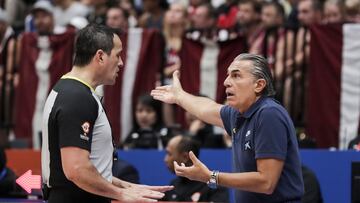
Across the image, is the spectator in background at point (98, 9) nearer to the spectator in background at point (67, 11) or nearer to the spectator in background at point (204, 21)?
the spectator in background at point (67, 11)

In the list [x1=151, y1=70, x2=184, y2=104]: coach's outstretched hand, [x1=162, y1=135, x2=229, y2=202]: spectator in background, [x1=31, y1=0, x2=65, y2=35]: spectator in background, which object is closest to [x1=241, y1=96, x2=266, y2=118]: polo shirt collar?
[x1=151, y1=70, x2=184, y2=104]: coach's outstretched hand

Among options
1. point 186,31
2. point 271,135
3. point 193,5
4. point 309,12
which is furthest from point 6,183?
point 193,5

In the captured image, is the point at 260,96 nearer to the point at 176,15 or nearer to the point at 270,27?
the point at 270,27

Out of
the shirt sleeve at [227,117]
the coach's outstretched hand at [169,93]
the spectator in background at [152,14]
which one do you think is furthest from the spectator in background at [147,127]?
the shirt sleeve at [227,117]

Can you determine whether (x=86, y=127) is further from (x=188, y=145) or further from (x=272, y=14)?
(x=272, y=14)

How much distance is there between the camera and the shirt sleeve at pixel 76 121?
5582 millimetres

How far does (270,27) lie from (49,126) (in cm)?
678

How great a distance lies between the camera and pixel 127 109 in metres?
12.9

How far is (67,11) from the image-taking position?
14977 mm

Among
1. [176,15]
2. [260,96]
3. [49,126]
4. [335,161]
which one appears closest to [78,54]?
[49,126]

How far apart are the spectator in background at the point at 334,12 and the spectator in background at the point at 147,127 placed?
2.81 metres

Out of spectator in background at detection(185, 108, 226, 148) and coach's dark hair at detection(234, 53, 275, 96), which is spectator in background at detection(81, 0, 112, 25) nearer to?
spectator in background at detection(185, 108, 226, 148)

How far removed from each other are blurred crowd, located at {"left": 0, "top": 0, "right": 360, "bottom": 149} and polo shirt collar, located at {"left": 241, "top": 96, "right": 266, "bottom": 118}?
4520 mm

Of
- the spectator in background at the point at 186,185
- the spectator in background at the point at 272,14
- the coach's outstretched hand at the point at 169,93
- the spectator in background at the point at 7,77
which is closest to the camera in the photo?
the coach's outstretched hand at the point at 169,93
